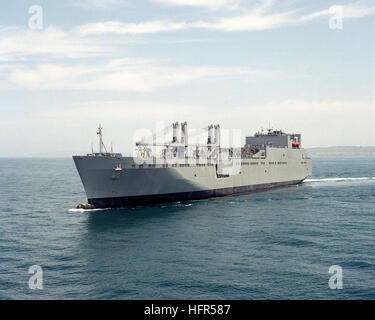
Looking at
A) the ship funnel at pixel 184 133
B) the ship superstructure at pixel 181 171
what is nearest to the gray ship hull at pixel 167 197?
the ship superstructure at pixel 181 171

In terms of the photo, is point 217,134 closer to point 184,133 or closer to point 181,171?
point 184,133

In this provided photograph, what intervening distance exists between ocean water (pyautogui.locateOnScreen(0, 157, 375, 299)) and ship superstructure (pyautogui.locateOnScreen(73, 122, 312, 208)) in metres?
2.21

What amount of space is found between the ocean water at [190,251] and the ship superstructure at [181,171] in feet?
7.25

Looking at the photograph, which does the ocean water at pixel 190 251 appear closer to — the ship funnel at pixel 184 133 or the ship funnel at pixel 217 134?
the ship funnel at pixel 184 133

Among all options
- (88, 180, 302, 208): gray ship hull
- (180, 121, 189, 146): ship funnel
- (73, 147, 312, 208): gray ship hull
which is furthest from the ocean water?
(180, 121, 189, 146): ship funnel

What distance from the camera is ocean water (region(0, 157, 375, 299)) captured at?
17.9 meters

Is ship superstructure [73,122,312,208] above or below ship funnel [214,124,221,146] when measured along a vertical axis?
below

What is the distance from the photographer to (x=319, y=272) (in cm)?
1991

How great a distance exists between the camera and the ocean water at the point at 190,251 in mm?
17938

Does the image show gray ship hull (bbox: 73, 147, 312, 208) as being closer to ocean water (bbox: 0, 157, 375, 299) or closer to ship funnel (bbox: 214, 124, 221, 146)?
ocean water (bbox: 0, 157, 375, 299)

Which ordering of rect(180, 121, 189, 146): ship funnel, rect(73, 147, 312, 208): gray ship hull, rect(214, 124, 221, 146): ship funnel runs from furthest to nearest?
1. rect(214, 124, 221, 146): ship funnel
2. rect(180, 121, 189, 146): ship funnel
3. rect(73, 147, 312, 208): gray ship hull

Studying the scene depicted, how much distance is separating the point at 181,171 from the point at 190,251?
19765mm

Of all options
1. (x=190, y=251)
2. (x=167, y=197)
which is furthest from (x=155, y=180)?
(x=190, y=251)
